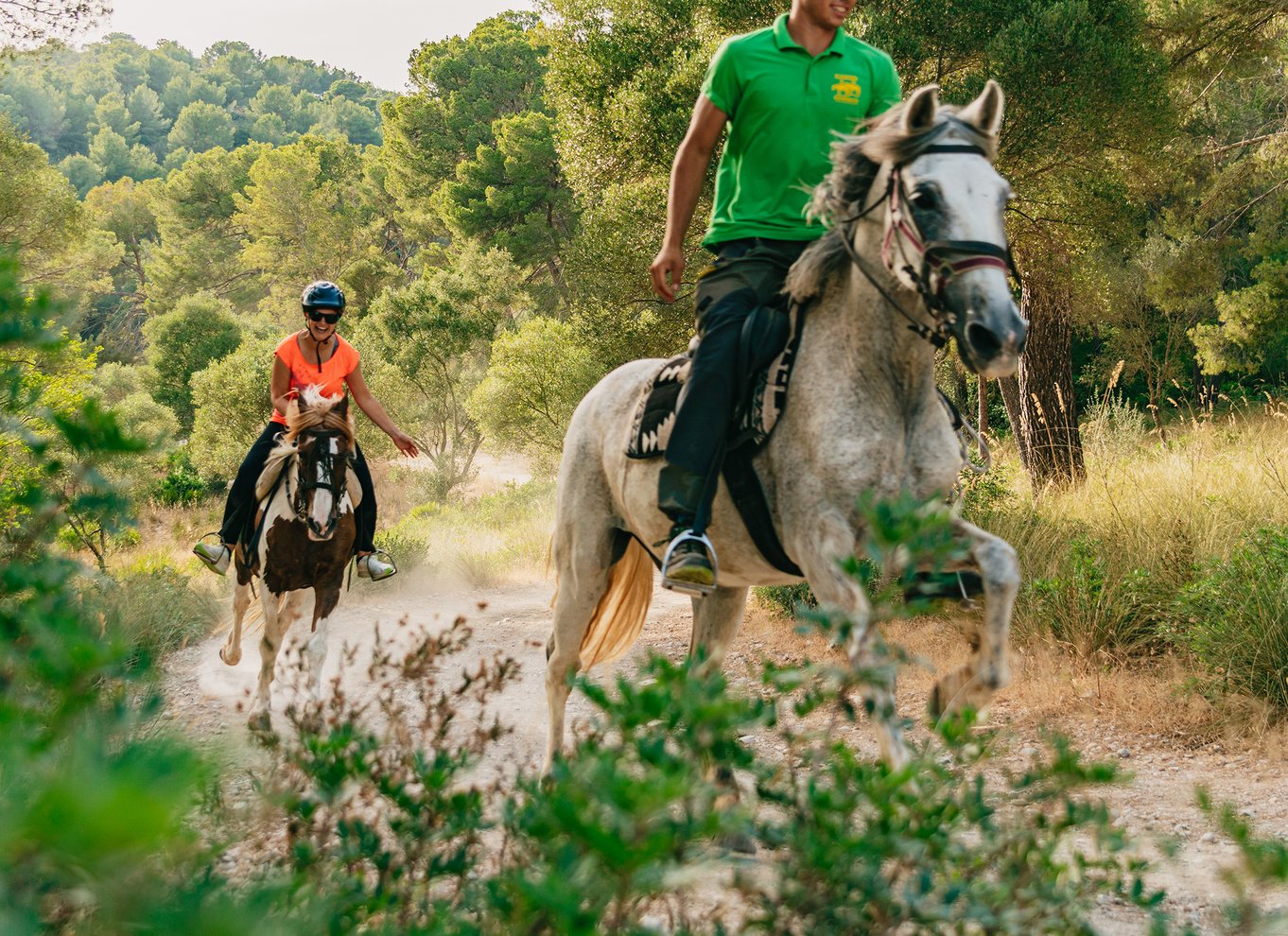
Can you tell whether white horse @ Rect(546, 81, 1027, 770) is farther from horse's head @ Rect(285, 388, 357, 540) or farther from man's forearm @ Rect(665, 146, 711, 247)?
horse's head @ Rect(285, 388, 357, 540)

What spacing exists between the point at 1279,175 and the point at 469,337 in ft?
65.0

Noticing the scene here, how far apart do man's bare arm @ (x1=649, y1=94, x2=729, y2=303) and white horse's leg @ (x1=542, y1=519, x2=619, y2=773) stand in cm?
130

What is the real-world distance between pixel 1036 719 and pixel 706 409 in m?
4.20

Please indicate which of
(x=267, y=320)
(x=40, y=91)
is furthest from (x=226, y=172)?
(x=40, y=91)

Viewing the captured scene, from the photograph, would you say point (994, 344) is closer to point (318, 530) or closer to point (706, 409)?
point (706, 409)

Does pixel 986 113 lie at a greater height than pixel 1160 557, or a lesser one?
greater

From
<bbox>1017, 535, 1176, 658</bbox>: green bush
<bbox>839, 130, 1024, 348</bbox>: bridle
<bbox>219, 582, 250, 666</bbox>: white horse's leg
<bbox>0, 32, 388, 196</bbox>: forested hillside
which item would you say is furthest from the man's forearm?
<bbox>0, 32, 388, 196</bbox>: forested hillside

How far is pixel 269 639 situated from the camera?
7312 millimetres

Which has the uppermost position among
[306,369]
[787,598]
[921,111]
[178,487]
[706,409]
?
[921,111]

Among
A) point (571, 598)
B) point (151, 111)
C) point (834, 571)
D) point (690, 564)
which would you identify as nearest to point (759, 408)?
point (690, 564)

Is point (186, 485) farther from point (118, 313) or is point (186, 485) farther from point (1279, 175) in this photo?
point (118, 313)

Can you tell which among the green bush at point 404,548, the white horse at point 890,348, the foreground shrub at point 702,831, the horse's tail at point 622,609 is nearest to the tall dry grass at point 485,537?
the green bush at point 404,548

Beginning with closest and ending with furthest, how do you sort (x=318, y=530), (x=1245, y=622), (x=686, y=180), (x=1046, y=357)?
(x=686, y=180)
(x=1245, y=622)
(x=318, y=530)
(x=1046, y=357)

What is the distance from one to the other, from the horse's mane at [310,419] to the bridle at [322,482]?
0.05 metres
